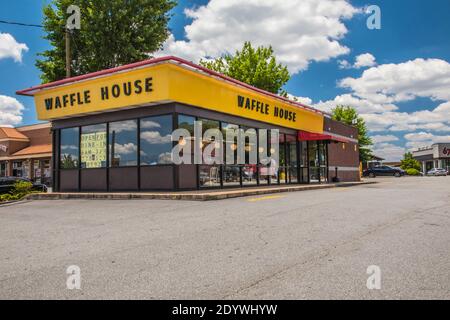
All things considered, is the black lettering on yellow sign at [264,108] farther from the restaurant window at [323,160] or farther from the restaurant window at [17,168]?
the restaurant window at [17,168]

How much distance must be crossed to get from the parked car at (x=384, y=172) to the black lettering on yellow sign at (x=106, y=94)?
4477 cm

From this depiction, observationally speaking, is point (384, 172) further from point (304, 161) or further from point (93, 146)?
point (93, 146)

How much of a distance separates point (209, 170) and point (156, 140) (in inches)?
101

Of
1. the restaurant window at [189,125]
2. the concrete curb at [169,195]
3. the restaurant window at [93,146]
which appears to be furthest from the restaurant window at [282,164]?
the restaurant window at [93,146]

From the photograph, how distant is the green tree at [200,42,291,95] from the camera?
1681 inches

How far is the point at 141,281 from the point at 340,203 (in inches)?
318

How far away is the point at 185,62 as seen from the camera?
Result: 46.0 ft

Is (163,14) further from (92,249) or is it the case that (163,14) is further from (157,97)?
(92,249)

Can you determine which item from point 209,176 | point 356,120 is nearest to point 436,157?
point 356,120

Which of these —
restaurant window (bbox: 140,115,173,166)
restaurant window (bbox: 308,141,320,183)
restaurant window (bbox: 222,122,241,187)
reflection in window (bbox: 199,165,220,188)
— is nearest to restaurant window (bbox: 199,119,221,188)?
reflection in window (bbox: 199,165,220,188)

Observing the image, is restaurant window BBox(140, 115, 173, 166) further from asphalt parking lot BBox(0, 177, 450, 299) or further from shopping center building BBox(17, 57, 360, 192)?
asphalt parking lot BBox(0, 177, 450, 299)

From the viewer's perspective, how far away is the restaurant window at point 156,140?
14.5 m
